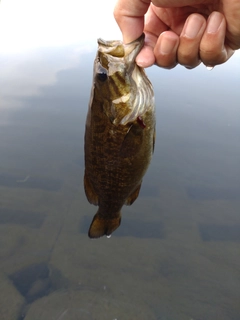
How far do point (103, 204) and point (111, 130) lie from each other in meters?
0.57

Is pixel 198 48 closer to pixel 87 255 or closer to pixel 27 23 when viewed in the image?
pixel 87 255

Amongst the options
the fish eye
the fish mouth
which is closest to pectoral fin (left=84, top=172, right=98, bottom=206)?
the fish eye

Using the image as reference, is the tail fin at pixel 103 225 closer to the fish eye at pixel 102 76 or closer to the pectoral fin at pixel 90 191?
the pectoral fin at pixel 90 191

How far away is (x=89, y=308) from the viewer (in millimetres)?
4953

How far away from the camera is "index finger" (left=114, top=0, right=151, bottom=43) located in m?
1.67

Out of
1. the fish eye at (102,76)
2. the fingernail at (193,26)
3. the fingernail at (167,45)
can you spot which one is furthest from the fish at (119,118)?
the fingernail at (193,26)

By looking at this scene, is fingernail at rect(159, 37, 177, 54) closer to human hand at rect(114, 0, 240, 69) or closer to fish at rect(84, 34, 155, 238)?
human hand at rect(114, 0, 240, 69)

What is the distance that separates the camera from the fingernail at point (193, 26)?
1584 millimetres

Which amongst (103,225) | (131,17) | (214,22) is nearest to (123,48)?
(131,17)

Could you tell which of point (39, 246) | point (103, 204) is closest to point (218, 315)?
point (39, 246)

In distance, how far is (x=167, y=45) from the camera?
5.46 ft

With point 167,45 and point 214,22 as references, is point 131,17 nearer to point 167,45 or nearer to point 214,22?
point 167,45

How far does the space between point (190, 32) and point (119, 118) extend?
23.3 inches

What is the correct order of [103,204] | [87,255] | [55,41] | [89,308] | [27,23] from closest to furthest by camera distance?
1. [103,204]
2. [89,308]
3. [87,255]
4. [55,41]
5. [27,23]
